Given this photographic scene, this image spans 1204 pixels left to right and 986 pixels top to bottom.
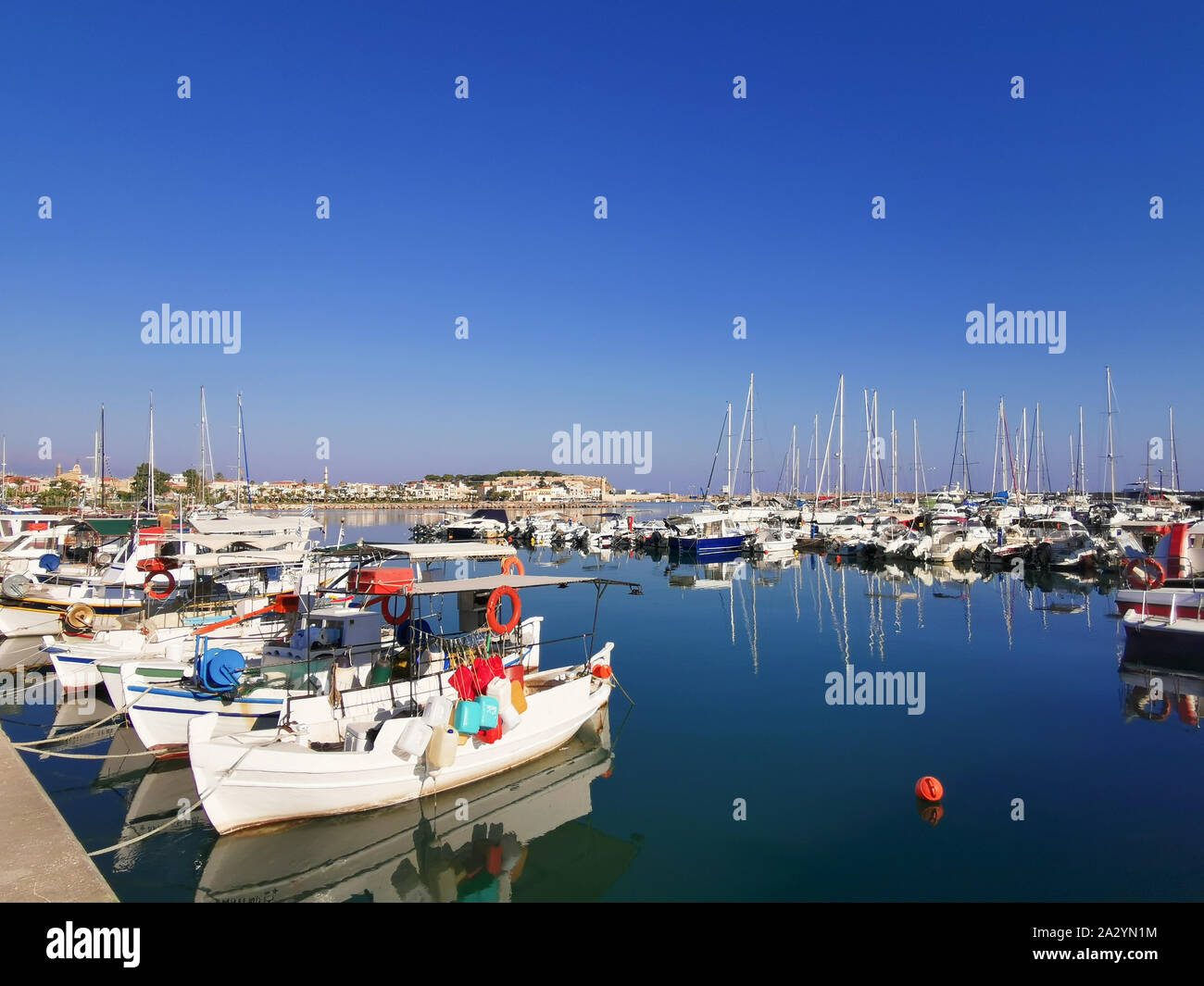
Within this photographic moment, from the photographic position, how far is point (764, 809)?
1135 cm

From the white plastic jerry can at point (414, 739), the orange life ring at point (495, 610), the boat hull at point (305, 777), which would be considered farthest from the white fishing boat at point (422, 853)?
the orange life ring at point (495, 610)

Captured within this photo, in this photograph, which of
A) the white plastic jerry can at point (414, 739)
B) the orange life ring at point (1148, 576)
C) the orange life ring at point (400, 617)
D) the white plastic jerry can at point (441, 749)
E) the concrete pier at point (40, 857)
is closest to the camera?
the concrete pier at point (40, 857)

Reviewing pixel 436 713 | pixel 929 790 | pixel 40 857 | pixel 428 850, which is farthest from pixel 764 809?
pixel 40 857

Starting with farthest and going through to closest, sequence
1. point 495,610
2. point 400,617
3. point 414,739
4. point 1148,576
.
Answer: point 1148,576 → point 400,617 → point 495,610 → point 414,739

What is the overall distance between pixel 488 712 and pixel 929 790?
7.24 m

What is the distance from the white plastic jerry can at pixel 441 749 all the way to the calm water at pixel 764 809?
80cm

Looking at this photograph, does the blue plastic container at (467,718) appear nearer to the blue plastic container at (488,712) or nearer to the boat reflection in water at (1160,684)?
the blue plastic container at (488,712)

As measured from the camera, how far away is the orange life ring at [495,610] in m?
13.3

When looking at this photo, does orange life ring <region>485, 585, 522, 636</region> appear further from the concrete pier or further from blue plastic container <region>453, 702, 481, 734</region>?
the concrete pier

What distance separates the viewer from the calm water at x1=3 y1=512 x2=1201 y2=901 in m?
9.30

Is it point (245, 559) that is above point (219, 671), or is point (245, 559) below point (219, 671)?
above

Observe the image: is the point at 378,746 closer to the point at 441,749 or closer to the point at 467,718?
the point at 441,749
